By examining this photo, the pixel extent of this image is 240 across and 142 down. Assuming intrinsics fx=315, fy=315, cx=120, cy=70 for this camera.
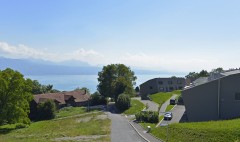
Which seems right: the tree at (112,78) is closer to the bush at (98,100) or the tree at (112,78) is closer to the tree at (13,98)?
the bush at (98,100)

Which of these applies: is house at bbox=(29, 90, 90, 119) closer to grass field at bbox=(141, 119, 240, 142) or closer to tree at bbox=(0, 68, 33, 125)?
tree at bbox=(0, 68, 33, 125)

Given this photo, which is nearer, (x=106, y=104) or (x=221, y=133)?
(x=221, y=133)

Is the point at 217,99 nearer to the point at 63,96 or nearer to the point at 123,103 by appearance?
the point at 123,103

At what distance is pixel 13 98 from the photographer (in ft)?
205

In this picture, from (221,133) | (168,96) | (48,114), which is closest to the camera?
(221,133)

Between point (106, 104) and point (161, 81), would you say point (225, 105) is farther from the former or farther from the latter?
point (161, 81)

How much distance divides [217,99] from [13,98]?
3862cm

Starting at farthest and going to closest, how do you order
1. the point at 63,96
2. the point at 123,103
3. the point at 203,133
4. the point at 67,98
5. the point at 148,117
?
1. the point at 67,98
2. the point at 63,96
3. the point at 123,103
4. the point at 148,117
5. the point at 203,133

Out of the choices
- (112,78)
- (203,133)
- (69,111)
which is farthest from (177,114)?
(112,78)

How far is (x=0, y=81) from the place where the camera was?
2410 inches

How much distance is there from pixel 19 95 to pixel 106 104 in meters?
41.4

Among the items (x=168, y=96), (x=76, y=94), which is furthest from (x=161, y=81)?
(x=76, y=94)

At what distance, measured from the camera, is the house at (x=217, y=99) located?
159 ft

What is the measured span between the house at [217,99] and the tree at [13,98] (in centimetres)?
3322
